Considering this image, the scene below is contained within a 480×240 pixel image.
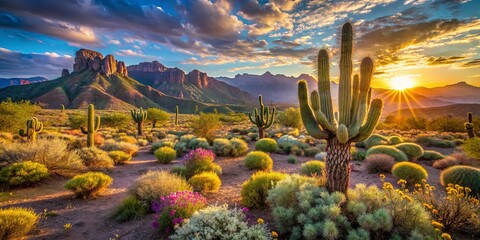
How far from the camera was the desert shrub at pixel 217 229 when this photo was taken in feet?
13.3

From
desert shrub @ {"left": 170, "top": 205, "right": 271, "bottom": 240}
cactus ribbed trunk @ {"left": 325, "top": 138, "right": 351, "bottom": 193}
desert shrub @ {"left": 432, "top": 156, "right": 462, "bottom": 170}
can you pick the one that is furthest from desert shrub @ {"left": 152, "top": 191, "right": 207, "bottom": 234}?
desert shrub @ {"left": 432, "top": 156, "right": 462, "bottom": 170}

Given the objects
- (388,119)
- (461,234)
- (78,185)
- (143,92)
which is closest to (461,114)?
(388,119)

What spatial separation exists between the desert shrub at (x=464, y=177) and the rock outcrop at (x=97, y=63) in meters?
148

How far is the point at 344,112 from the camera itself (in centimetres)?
582

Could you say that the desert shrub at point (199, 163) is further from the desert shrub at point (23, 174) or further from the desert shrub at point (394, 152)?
the desert shrub at point (394, 152)

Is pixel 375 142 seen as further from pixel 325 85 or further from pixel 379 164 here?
pixel 325 85

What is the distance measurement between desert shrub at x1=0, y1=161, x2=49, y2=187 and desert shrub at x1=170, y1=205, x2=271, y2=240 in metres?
8.21

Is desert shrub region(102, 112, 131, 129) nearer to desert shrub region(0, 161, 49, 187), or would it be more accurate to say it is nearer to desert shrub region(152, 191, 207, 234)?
desert shrub region(0, 161, 49, 187)

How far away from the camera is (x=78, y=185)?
7.86 m

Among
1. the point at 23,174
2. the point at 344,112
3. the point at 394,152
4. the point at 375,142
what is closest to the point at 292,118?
the point at 375,142

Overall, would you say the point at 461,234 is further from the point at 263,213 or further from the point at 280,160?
the point at 280,160

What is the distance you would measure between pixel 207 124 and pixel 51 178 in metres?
15.2

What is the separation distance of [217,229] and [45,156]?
10.3m

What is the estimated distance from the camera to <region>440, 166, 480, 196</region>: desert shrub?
26.0 ft
